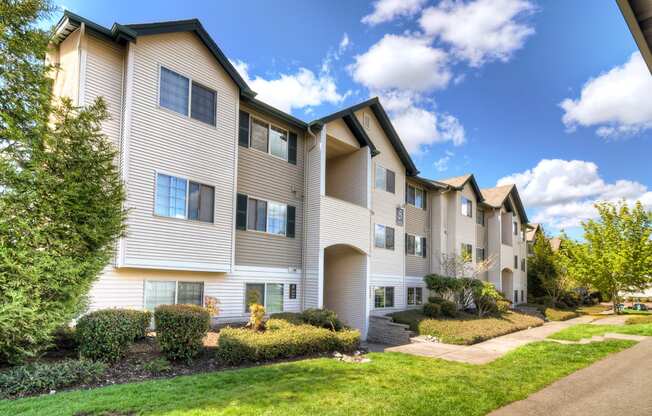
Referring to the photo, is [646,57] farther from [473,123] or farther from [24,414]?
[473,123]

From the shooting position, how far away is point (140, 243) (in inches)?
470

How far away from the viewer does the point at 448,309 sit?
21.6 m

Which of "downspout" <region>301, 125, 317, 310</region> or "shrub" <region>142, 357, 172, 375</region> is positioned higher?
"downspout" <region>301, 125, 317, 310</region>

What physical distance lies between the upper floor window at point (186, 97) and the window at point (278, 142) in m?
3.10

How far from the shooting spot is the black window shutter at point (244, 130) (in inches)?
618

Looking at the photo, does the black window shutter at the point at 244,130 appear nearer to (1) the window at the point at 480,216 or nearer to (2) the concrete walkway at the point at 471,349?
(2) the concrete walkway at the point at 471,349

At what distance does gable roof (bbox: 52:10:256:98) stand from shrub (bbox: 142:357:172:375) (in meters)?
7.91

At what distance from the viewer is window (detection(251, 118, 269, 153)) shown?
16.2 metres

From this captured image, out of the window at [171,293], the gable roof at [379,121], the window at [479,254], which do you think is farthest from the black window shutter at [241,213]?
Answer: the window at [479,254]

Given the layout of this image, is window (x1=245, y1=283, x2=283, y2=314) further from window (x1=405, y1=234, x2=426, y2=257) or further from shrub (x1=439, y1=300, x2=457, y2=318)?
window (x1=405, y1=234, x2=426, y2=257)

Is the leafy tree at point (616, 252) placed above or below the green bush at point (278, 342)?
above

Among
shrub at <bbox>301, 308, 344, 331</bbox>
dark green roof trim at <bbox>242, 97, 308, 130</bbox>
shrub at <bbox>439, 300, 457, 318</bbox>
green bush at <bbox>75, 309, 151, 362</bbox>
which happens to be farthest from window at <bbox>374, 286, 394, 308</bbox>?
green bush at <bbox>75, 309, 151, 362</bbox>

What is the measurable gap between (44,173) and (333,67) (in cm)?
1243

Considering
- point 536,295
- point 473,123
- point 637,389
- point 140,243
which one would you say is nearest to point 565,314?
point 536,295
